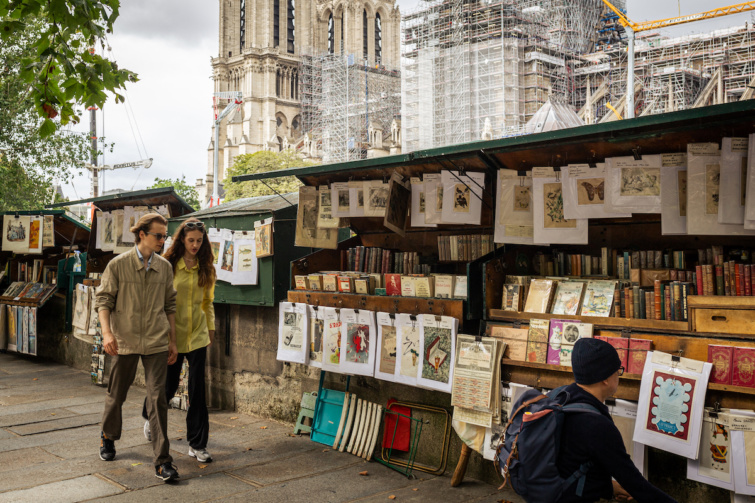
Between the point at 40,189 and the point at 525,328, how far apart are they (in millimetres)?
19714

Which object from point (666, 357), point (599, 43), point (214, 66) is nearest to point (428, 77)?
point (599, 43)

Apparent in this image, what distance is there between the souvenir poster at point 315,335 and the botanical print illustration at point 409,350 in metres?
1.00

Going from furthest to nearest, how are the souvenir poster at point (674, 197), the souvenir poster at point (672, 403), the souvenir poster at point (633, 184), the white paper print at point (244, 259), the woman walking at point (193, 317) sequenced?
the white paper print at point (244, 259) < the woman walking at point (193, 317) < the souvenir poster at point (633, 184) < the souvenir poster at point (674, 197) < the souvenir poster at point (672, 403)

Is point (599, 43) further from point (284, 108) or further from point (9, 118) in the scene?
point (9, 118)

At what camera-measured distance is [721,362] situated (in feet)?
13.8

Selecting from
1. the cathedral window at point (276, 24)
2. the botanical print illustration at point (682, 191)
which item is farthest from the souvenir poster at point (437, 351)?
the cathedral window at point (276, 24)

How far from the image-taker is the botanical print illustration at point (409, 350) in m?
5.77

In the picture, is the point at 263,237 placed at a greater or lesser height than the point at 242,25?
lesser

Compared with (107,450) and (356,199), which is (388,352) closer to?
(356,199)

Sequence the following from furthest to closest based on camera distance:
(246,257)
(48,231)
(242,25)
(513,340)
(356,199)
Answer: (242,25) < (48,231) < (246,257) < (356,199) < (513,340)

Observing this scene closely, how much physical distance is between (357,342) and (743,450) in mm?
3201

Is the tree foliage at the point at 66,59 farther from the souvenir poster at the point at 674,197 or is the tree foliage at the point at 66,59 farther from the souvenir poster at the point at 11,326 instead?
the souvenir poster at the point at 11,326

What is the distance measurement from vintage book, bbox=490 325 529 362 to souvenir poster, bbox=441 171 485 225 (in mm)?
1122

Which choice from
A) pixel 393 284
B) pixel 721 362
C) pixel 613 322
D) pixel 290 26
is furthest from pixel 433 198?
pixel 290 26
